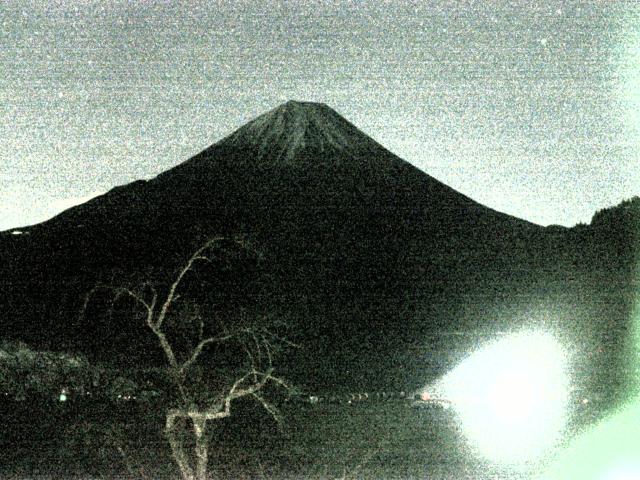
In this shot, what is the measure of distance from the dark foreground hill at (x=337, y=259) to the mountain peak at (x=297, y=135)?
8.5 inches

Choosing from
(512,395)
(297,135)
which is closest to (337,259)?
(297,135)

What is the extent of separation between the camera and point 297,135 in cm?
9438

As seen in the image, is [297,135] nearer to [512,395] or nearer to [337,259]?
[337,259]

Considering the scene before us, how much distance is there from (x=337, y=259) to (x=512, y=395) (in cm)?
4233

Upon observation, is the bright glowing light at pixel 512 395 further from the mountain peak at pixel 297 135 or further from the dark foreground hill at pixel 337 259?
the mountain peak at pixel 297 135

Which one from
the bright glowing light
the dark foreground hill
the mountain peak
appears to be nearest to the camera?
the bright glowing light

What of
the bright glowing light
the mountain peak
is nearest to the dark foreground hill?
the mountain peak

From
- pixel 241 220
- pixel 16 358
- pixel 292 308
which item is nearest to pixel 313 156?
pixel 241 220

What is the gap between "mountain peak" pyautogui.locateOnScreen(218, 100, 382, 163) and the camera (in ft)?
303

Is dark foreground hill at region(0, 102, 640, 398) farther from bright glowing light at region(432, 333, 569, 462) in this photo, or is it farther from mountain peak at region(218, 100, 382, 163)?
bright glowing light at region(432, 333, 569, 462)

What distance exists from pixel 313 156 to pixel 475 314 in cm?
3918

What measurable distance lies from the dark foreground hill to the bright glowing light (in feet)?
5.80

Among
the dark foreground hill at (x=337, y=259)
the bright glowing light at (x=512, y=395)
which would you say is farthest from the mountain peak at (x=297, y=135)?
the bright glowing light at (x=512, y=395)

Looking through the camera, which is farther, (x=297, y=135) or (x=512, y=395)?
(x=297, y=135)
